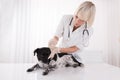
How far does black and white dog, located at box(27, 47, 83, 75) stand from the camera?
0.91 m

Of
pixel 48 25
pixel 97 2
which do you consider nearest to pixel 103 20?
pixel 97 2

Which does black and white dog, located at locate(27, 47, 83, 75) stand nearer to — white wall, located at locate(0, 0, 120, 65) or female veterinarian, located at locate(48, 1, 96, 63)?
female veterinarian, located at locate(48, 1, 96, 63)

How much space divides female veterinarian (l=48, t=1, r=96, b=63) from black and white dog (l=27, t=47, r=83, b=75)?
1.4 inches

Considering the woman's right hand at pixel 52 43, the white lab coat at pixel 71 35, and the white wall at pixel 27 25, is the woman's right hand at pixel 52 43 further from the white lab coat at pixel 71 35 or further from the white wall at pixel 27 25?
the white wall at pixel 27 25

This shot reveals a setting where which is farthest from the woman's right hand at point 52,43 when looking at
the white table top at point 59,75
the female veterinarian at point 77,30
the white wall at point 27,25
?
the white wall at point 27,25

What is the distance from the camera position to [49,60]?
3.02 ft

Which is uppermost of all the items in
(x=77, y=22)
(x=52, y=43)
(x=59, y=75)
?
(x=77, y=22)

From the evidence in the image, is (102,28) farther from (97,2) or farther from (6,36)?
(6,36)

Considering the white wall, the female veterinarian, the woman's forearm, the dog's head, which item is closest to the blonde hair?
the female veterinarian

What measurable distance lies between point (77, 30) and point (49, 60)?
9.2 inches

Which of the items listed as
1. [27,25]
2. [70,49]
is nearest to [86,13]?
[70,49]

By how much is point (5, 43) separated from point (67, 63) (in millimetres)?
1189

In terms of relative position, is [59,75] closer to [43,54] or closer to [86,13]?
[43,54]

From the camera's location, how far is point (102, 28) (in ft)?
7.31
